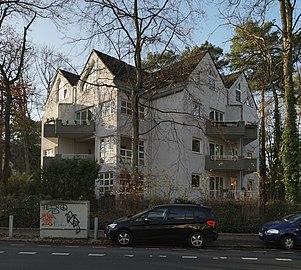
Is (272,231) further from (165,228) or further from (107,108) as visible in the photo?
(107,108)

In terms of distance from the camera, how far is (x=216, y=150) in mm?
38562

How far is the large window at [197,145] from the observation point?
1431 inches

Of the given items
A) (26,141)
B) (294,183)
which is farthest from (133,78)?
(26,141)

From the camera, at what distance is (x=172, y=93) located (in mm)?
35500

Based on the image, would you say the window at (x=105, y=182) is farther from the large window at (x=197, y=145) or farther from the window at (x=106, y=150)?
the large window at (x=197, y=145)

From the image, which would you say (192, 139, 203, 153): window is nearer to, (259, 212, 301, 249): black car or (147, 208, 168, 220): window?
(259, 212, 301, 249): black car

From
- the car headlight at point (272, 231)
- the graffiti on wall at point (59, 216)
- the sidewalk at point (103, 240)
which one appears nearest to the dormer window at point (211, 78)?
the sidewalk at point (103, 240)

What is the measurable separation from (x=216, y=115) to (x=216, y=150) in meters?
2.99

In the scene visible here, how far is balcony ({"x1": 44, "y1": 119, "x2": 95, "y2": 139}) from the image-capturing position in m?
36.1

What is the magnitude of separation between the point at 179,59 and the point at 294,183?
378 inches

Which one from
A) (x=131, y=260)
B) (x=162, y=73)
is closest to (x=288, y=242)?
(x=131, y=260)

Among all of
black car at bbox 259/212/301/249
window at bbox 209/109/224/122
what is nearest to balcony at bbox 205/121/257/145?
window at bbox 209/109/224/122

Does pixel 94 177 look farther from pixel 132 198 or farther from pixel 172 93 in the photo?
pixel 172 93

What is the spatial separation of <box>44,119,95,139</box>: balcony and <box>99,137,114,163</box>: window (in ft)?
4.74
